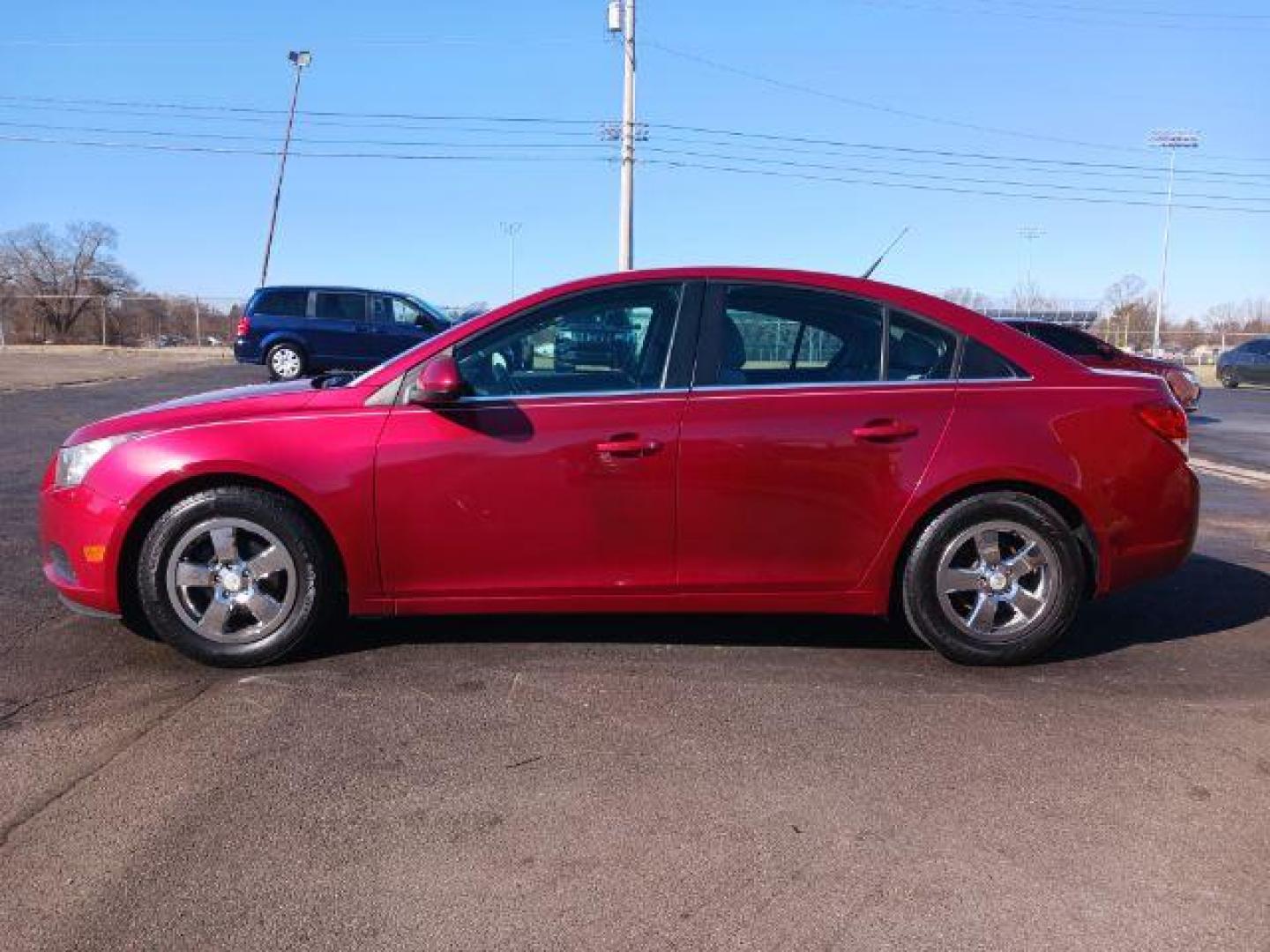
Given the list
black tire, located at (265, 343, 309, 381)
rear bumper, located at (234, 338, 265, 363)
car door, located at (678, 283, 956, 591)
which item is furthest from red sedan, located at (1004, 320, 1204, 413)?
rear bumper, located at (234, 338, 265, 363)

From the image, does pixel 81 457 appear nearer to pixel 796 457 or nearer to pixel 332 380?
pixel 332 380

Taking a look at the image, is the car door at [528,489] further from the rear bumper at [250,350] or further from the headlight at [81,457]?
the rear bumper at [250,350]

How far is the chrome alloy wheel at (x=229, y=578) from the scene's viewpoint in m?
4.21

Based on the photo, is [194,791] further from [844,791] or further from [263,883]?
[844,791]

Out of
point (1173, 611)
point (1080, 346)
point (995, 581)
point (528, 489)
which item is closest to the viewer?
point (528, 489)

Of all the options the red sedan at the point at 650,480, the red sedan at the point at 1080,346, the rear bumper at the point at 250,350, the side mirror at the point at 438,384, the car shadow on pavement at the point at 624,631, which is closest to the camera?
the side mirror at the point at 438,384

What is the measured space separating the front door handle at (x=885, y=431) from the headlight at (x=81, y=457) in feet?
9.52

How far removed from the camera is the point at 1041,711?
3.95 metres

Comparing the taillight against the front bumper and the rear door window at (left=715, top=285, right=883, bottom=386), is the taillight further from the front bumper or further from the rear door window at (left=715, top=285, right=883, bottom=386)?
the front bumper

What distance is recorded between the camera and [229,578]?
4.23m

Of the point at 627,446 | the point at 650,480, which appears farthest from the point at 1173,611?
the point at 627,446

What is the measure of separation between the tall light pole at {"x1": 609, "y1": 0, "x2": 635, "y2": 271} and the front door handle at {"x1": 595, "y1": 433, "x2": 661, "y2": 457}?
25.1m

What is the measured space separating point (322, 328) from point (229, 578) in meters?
16.7

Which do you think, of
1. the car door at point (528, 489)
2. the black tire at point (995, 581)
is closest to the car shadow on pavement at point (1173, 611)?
the black tire at point (995, 581)
